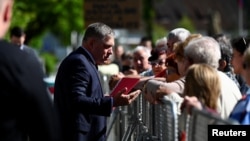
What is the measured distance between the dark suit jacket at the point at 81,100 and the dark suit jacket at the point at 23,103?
368 centimetres

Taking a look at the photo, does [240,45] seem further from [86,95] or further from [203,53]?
[203,53]

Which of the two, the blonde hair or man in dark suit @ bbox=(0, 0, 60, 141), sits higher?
man in dark suit @ bbox=(0, 0, 60, 141)

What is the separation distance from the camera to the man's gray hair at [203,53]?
756 cm

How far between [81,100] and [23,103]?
378 cm

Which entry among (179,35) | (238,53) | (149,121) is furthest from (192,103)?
(179,35)

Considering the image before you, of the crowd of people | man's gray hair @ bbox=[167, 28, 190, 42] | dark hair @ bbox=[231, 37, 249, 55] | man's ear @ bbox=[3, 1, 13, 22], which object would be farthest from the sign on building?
man's ear @ bbox=[3, 1, 13, 22]

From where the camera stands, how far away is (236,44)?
9.80 meters

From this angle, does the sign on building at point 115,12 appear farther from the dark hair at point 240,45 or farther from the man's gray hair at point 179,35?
the dark hair at point 240,45

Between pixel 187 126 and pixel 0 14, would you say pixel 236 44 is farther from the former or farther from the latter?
pixel 0 14

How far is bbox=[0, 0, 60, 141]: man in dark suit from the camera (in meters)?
5.04

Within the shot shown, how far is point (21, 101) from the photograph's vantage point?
5.04 meters

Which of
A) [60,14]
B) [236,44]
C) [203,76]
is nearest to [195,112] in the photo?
[203,76]

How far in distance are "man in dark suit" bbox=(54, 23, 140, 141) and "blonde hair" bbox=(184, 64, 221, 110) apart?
1.99 meters

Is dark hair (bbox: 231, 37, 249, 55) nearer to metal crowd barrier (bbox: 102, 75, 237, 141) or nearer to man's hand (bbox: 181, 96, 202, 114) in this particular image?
metal crowd barrier (bbox: 102, 75, 237, 141)
